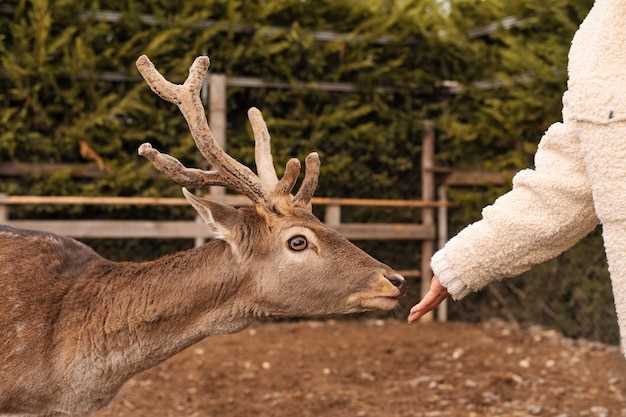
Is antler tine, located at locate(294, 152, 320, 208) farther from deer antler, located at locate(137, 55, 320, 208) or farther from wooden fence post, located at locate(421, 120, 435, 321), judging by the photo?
wooden fence post, located at locate(421, 120, 435, 321)

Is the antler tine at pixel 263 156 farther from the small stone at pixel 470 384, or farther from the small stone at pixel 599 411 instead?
the small stone at pixel 470 384

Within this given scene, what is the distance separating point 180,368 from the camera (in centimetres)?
678

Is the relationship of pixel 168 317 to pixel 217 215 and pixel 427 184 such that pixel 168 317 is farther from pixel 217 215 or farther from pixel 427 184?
pixel 427 184

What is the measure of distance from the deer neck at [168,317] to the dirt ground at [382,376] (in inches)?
89.9

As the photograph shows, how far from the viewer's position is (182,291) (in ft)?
11.2

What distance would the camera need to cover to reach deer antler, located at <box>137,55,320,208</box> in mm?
3443

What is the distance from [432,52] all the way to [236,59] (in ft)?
6.67

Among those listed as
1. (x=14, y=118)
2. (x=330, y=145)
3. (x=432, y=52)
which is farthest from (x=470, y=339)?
(x=14, y=118)

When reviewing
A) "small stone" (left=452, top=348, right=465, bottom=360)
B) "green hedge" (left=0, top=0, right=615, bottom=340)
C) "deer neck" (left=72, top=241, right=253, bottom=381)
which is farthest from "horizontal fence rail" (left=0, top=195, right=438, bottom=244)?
"deer neck" (left=72, top=241, right=253, bottom=381)

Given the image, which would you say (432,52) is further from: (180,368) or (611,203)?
(611,203)

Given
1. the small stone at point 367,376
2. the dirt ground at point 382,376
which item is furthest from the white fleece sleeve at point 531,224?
the small stone at point 367,376

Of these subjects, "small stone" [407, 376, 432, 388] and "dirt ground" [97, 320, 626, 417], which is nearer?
"dirt ground" [97, 320, 626, 417]

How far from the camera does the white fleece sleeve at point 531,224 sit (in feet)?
7.00

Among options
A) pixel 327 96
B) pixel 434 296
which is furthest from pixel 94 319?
pixel 327 96
